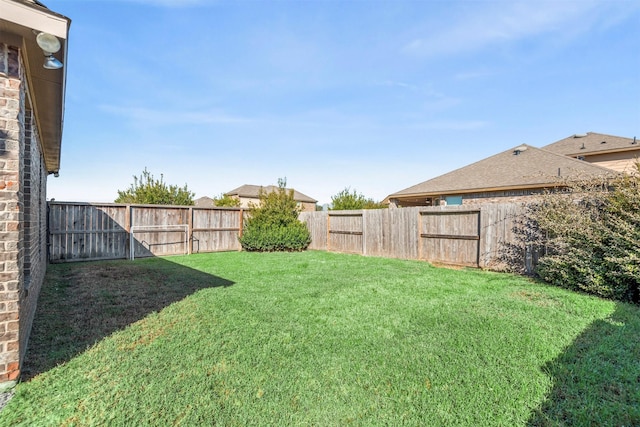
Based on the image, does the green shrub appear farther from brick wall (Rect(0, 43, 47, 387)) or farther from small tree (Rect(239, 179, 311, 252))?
small tree (Rect(239, 179, 311, 252))

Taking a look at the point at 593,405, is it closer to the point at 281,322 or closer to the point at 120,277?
the point at 281,322

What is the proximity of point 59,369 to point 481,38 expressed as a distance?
427 inches

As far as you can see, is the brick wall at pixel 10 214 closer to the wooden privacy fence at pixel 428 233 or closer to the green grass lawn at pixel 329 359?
the green grass lawn at pixel 329 359

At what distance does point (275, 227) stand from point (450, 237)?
658cm

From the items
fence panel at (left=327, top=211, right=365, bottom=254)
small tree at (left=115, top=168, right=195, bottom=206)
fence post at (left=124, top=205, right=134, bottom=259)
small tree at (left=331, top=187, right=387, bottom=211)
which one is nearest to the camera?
fence post at (left=124, top=205, right=134, bottom=259)

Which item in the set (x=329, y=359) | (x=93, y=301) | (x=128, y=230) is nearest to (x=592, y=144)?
(x=329, y=359)

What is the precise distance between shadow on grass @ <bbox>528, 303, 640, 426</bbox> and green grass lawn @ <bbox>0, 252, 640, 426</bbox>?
0.01 metres

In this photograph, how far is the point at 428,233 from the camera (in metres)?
8.68

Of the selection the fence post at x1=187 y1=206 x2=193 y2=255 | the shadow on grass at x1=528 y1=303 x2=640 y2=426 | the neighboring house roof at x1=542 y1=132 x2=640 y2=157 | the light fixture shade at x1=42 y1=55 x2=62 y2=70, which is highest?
the neighboring house roof at x1=542 y1=132 x2=640 y2=157

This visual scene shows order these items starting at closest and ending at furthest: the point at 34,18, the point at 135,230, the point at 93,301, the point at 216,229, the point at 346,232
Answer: the point at 34,18
the point at 93,301
the point at 135,230
the point at 346,232
the point at 216,229

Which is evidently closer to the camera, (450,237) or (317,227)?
(450,237)

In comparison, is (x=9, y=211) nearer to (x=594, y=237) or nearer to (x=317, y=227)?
(x=594, y=237)

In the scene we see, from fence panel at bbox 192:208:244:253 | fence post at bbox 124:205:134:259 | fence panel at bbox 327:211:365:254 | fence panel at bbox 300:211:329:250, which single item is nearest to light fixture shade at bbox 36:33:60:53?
fence post at bbox 124:205:134:259

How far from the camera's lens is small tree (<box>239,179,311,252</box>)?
38.8ft
